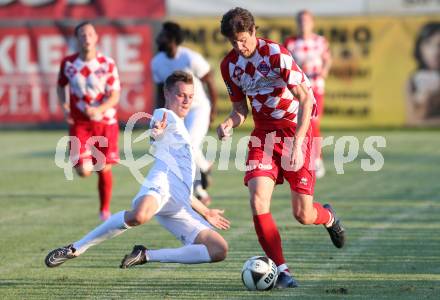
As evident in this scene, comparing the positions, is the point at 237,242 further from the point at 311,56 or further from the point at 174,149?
the point at 311,56

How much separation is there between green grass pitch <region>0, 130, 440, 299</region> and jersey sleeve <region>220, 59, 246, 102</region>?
1352 millimetres

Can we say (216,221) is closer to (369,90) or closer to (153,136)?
(153,136)

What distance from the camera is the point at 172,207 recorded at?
745 centimetres

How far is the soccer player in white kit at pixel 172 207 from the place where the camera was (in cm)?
738

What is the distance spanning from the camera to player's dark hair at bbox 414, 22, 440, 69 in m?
24.4

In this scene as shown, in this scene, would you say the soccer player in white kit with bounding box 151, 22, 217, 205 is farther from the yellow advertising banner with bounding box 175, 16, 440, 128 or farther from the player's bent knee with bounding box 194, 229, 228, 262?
the yellow advertising banner with bounding box 175, 16, 440, 128

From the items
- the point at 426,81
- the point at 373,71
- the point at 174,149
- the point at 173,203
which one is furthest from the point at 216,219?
the point at 373,71

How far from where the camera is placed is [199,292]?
7340 millimetres

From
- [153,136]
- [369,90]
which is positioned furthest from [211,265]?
[369,90]

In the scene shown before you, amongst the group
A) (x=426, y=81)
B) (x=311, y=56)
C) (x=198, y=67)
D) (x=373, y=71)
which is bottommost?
(x=426, y=81)

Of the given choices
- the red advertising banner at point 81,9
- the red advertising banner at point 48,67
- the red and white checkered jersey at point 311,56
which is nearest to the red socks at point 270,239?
the red and white checkered jersey at point 311,56

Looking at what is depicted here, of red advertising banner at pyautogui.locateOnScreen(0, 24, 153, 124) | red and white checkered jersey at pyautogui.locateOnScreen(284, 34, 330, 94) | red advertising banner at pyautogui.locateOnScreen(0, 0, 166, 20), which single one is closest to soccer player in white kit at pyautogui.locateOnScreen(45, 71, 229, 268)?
red and white checkered jersey at pyautogui.locateOnScreen(284, 34, 330, 94)

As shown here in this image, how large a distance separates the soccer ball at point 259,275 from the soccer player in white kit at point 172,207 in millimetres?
234

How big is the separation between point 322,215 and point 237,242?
1524 millimetres
